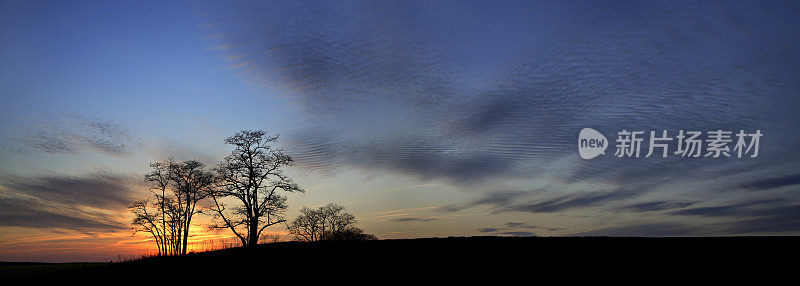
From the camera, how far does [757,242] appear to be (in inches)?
750

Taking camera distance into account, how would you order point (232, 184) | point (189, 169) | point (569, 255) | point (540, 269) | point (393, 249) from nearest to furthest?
1. point (540, 269)
2. point (569, 255)
3. point (393, 249)
4. point (232, 184)
5. point (189, 169)

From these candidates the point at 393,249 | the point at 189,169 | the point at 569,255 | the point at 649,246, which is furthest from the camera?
the point at 189,169

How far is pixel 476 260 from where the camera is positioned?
53.5ft

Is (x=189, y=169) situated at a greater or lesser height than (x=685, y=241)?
greater

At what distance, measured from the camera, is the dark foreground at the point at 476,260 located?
14156 mm

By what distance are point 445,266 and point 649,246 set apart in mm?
10437

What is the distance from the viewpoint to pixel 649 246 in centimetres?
1877

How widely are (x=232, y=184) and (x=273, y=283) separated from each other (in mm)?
Answer: 26163

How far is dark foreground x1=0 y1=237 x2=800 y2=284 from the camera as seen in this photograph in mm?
14156

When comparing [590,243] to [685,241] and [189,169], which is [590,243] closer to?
[685,241]

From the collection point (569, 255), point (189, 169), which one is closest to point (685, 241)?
point (569, 255)

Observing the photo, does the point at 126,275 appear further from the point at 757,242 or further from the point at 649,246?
the point at 757,242

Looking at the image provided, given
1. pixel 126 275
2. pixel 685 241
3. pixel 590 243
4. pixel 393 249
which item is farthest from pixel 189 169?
pixel 685 241

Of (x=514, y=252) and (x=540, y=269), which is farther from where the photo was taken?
(x=514, y=252)
